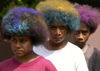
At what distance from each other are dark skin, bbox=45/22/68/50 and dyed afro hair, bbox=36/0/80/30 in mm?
70

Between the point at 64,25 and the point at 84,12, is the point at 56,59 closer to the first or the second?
the point at 64,25

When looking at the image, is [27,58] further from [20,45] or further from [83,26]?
[83,26]

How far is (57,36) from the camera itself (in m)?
4.29

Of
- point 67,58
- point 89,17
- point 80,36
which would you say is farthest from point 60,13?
point 89,17

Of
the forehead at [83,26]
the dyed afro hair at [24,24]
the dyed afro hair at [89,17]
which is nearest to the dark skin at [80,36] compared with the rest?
the forehead at [83,26]

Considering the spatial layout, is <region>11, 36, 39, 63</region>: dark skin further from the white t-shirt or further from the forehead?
the forehead

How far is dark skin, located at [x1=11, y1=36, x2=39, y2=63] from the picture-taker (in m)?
3.67

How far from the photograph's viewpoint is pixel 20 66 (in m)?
3.64

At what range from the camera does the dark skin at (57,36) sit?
430 cm

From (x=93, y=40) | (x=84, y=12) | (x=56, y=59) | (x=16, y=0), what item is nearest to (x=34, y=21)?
(x=56, y=59)

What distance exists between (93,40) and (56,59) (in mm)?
3927

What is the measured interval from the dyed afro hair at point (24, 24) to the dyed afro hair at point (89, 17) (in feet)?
5.41

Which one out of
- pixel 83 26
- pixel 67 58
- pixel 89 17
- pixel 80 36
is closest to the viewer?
pixel 67 58

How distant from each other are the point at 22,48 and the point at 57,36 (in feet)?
2.36
